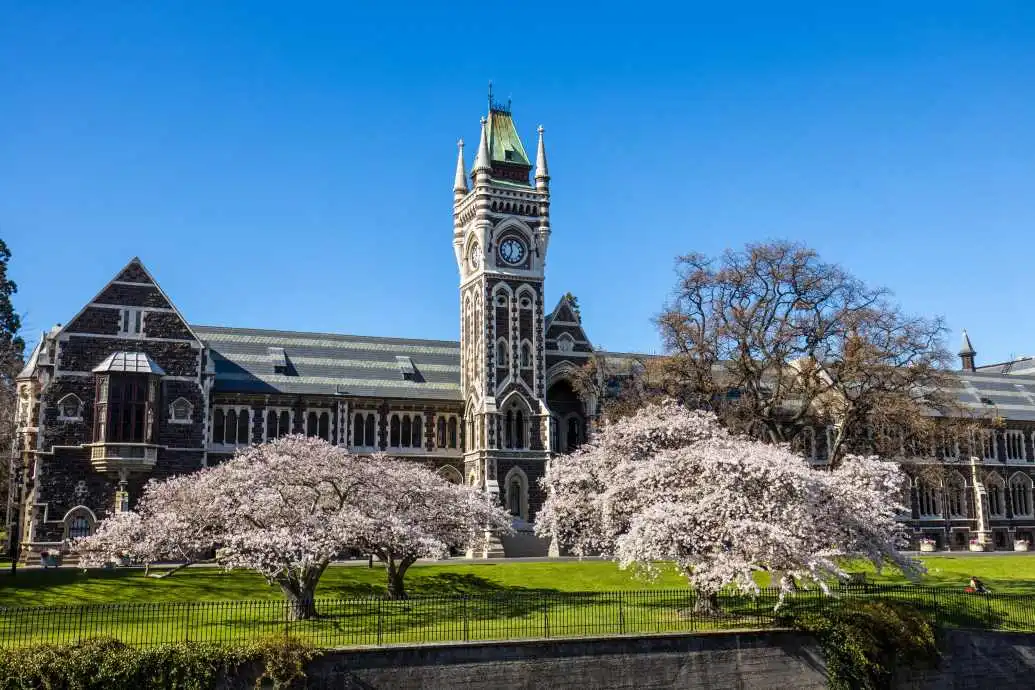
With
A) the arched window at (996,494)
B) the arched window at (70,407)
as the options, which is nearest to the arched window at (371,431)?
the arched window at (70,407)

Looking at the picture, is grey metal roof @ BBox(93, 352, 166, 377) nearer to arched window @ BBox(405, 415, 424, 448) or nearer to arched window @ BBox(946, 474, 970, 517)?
arched window @ BBox(405, 415, 424, 448)

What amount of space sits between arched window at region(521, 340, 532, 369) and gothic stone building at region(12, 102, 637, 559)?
0.23 feet

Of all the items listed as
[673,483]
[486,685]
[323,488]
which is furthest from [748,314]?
[486,685]

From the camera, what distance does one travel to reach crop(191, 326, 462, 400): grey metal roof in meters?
61.5

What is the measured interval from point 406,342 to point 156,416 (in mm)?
19675

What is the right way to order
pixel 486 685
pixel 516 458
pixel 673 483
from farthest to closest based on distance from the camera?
pixel 516 458 < pixel 673 483 < pixel 486 685

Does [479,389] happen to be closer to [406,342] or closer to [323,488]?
[406,342]

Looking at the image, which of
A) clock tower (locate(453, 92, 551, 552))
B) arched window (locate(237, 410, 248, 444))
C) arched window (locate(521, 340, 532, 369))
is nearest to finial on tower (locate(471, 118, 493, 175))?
clock tower (locate(453, 92, 551, 552))

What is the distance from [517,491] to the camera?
6144 cm

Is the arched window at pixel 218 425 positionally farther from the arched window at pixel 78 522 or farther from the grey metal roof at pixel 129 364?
the arched window at pixel 78 522

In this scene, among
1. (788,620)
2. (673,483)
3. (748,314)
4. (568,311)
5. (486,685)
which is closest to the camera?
(486,685)

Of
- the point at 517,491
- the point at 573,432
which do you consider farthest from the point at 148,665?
the point at 573,432

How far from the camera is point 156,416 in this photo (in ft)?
177

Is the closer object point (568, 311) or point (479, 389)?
point (479, 389)
